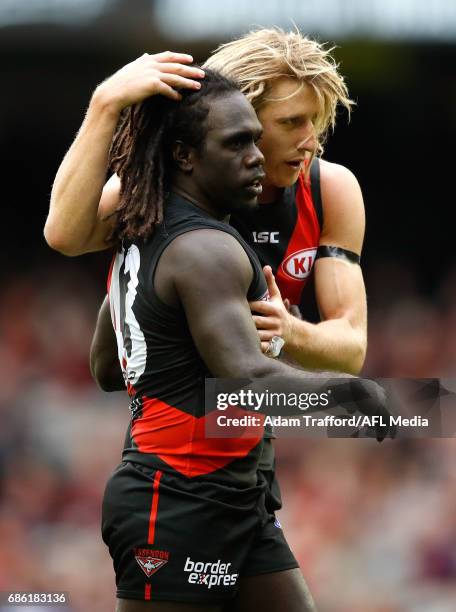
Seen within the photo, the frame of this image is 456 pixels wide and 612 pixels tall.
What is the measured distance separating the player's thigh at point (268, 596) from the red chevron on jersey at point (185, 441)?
0.45 metres

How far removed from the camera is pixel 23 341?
426 inches

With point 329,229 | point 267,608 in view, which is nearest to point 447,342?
point 329,229

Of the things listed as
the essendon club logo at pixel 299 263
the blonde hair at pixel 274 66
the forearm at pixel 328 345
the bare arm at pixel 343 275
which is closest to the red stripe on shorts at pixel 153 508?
the forearm at pixel 328 345

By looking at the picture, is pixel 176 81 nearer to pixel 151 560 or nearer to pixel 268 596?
pixel 151 560

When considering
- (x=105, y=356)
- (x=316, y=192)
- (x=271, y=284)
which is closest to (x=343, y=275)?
(x=316, y=192)

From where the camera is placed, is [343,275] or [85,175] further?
[343,275]

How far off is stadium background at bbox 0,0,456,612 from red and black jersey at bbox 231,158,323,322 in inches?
174

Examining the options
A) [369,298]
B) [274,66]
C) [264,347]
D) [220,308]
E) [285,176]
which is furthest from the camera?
[369,298]

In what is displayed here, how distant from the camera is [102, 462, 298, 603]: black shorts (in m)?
3.66

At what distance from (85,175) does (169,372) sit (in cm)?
70

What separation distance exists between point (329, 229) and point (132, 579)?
1580 millimetres

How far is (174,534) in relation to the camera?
3672mm

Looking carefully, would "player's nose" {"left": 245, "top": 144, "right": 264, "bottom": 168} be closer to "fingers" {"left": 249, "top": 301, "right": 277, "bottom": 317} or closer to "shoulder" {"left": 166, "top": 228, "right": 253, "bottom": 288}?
"shoulder" {"left": 166, "top": 228, "right": 253, "bottom": 288}

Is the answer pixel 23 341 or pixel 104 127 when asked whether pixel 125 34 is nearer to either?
pixel 23 341
